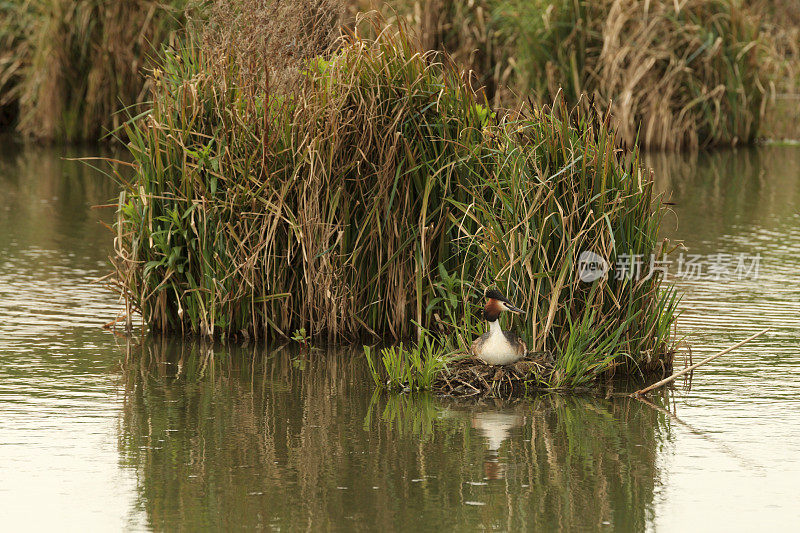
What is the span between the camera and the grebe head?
22.4 ft

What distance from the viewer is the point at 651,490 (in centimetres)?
544

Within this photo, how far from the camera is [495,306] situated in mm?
6852

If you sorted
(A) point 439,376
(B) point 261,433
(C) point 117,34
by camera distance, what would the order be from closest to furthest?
(B) point 261,433 < (A) point 439,376 < (C) point 117,34

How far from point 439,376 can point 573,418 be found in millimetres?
798

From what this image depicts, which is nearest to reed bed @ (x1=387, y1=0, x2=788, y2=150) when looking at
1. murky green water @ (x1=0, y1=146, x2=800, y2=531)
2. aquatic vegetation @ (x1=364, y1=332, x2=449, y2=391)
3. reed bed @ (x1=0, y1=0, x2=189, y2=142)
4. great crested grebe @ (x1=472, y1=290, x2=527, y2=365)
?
reed bed @ (x1=0, y1=0, x2=189, y2=142)

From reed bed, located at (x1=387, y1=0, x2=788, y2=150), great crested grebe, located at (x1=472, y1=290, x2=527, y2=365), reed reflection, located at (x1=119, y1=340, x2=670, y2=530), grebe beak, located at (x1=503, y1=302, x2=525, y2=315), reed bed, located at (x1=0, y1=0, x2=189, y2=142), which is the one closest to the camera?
reed reflection, located at (x1=119, y1=340, x2=670, y2=530)

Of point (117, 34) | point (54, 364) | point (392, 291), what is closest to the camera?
point (54, 364)

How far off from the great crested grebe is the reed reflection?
9.3 inches

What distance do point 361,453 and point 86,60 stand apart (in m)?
Answer: 16.7

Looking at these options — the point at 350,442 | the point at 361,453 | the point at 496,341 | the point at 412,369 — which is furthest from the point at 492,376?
the point at 361,453

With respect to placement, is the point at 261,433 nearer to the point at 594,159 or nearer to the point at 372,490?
the point at 372,490

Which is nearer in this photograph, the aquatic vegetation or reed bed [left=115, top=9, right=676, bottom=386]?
the aquatic vegetation

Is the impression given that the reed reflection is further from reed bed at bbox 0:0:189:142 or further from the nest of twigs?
reed bed at bbox 0:0:189:142

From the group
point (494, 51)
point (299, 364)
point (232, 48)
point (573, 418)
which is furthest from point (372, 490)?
point (494, 51)
